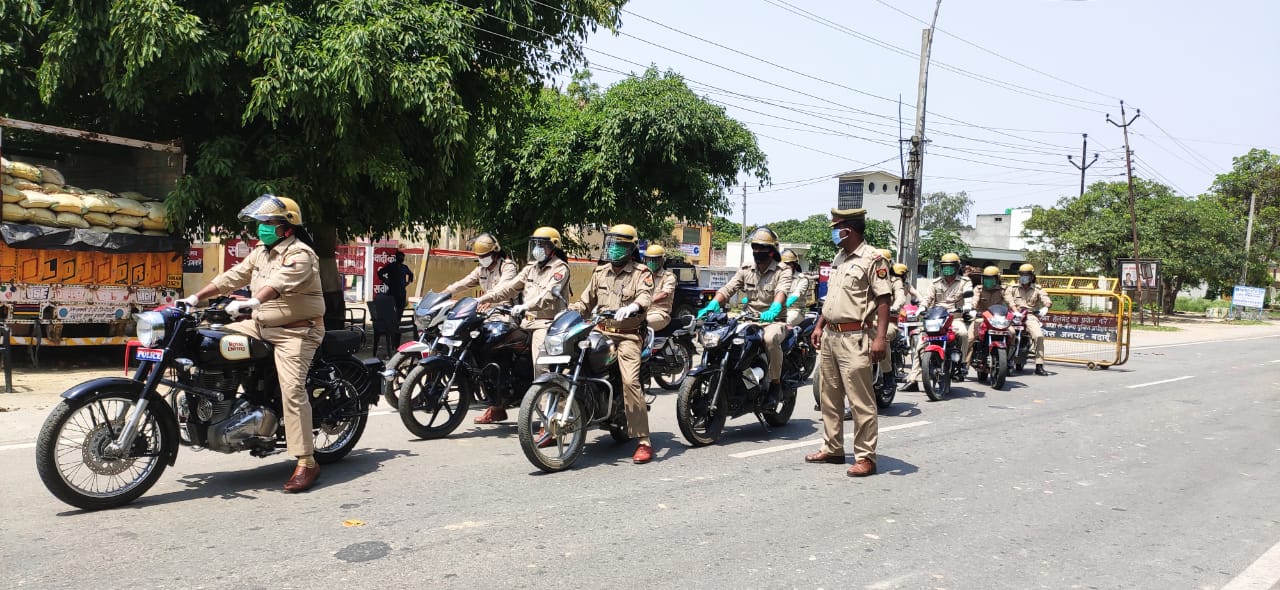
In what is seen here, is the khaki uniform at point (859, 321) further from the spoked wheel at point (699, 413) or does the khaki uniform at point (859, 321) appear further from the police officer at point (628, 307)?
the police officer at point (628, 307)

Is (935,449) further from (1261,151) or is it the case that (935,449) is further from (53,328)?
(1261,151)

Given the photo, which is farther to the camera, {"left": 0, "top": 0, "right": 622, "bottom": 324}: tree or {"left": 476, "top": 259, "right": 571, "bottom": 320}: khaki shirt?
{"left": 0, "top": 0, "right": 622, "bottom": 324}: tree

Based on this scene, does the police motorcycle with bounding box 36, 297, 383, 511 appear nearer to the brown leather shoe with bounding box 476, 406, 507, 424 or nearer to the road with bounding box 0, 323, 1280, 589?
the road with bounding box 0, 323, 1280, 589

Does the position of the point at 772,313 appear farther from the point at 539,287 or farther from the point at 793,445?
the point at 539,287

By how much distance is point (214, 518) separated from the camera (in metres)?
4.86

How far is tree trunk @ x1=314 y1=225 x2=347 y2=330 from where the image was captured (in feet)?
44.2

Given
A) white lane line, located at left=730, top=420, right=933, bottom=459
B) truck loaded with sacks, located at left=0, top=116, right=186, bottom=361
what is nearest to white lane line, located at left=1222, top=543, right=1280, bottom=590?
white lane line, located at left=730, top=420, right=933, bottom=459

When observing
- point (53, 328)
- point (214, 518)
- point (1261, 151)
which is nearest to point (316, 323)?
point (214, 518)

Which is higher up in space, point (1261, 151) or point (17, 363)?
point (1261, 151)

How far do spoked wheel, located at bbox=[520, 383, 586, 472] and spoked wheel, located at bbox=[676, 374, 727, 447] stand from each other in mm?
980

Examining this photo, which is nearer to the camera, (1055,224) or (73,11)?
(73,11)

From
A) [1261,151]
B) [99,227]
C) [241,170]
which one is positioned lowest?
[99,227]

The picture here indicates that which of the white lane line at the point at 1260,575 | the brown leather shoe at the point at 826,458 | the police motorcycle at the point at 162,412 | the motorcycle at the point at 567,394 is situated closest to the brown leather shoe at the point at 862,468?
the brown leather shoe at the point at 826,458

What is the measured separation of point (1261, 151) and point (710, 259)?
35.1m
